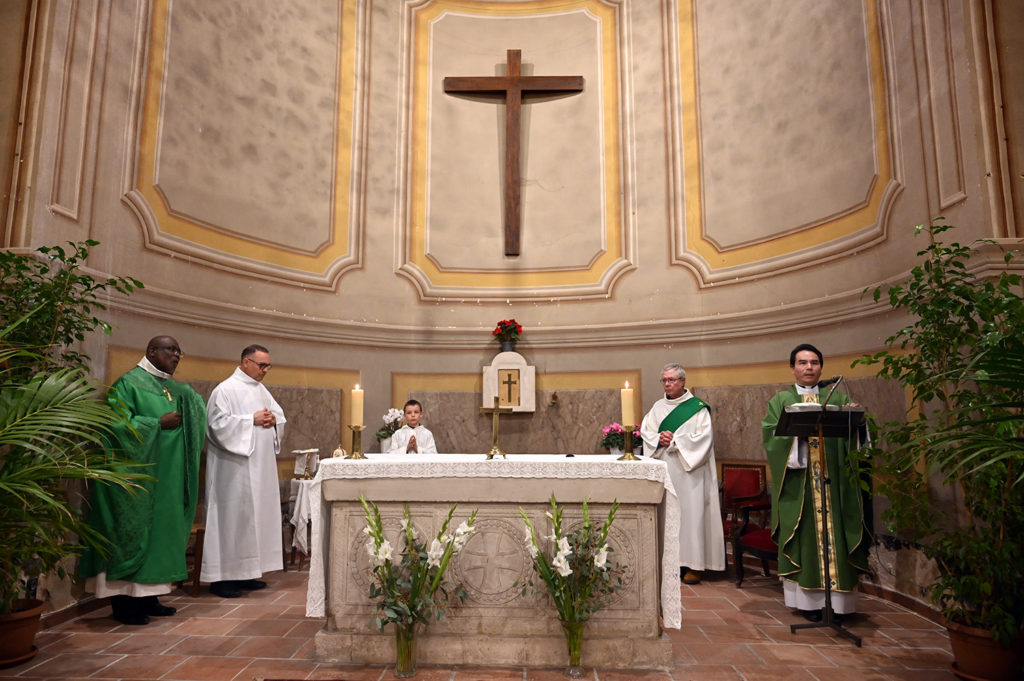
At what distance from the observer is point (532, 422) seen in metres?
7.74

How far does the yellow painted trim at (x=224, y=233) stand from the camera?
19.8 ft

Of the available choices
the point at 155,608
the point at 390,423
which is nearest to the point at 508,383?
the point at 390,423

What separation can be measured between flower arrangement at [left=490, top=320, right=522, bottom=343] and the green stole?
216 cm

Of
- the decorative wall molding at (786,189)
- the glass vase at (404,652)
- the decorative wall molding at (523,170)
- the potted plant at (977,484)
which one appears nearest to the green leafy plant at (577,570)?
the glass vase at (404,652)

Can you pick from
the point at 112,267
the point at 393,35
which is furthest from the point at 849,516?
the point at 393,35

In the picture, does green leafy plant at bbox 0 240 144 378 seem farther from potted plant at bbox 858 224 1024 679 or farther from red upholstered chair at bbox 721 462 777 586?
red upholstered chair at bbox 721 462 777 586

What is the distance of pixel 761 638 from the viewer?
14.1 feet

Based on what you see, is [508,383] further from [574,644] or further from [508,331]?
[574,644]

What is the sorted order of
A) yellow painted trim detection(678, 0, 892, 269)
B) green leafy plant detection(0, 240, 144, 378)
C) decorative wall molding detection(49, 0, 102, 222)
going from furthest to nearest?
yellow painted trim detection(678, 0, 892, 269)
decorative wall molding detection(49, 0, 102, 222)
green leafy plant detection(0, 240, 144, 378)

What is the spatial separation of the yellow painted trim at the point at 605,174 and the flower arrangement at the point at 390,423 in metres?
1.69

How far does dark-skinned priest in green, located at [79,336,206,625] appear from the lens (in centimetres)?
464

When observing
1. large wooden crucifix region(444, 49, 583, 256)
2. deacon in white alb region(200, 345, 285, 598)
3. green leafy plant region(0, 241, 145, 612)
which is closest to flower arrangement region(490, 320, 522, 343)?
large wooden crucifix region(444, 49, 583, 256)

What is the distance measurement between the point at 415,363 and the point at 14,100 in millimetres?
4298

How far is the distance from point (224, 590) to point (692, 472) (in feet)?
13.1
